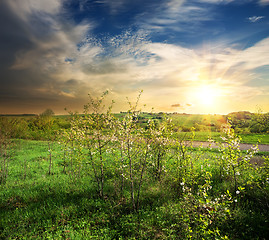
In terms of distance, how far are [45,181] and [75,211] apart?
4.73m

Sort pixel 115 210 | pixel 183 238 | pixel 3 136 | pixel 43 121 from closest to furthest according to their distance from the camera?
pixel 183 238 < pixel 115 210 < pixel 3 136 < pixel 43 121

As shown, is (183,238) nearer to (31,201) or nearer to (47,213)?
(47,213)

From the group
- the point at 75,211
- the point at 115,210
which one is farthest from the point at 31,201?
the point at 115,210

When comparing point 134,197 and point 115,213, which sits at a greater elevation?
point 134,197

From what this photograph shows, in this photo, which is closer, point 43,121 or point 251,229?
point 251,229

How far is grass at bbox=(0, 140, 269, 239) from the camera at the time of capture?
20.1 ft

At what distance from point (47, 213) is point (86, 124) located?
4.55 m

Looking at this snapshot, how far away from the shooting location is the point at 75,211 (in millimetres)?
7770

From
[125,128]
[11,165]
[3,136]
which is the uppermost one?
[125,128]

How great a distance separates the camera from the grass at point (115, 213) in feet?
20.1

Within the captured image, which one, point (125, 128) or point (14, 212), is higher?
point (125, 128)

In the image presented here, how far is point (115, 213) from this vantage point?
7.62 meters

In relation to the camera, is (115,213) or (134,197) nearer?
(115,213)

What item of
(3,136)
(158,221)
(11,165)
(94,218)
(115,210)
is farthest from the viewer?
(11,165)
